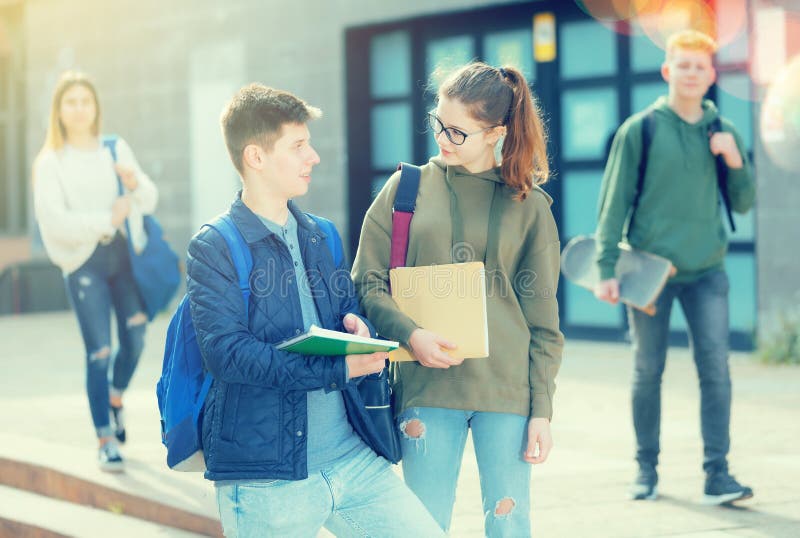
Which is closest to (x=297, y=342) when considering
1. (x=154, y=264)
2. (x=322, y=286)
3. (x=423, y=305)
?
(x=322, y=286)

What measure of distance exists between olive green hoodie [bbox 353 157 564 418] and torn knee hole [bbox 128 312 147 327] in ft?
9.60

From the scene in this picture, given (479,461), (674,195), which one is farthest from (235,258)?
(674,195)

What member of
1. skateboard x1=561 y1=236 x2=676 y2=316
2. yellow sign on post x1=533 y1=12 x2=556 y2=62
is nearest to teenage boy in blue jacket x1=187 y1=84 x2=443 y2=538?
skateboard x1=561 y1=236 x2=676 y2=316

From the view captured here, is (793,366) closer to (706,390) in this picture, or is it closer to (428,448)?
(706,390)

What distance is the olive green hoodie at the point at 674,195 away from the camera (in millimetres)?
5215

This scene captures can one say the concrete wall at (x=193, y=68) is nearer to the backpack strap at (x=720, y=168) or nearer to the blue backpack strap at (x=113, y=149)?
the blue backpack strap at (x=113, y=149)

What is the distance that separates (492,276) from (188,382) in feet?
2.85

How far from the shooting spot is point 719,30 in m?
9.85

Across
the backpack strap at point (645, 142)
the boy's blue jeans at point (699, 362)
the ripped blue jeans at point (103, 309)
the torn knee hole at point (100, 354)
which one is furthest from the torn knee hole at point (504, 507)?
the torn knee hole at point (100, 354)

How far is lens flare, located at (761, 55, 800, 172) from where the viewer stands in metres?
9.48

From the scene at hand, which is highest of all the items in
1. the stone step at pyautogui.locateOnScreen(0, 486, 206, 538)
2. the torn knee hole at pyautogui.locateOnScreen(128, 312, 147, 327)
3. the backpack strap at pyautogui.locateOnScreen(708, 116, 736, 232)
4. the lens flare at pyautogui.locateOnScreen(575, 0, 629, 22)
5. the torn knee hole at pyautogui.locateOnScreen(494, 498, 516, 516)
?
the lens flare at pyautogui.locateOnScreen(575, 0, 629, 22)

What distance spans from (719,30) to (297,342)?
7887 mm

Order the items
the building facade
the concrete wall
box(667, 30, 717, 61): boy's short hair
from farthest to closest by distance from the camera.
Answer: the concrete wall → the building facade → box(667, 30, 717, 61): boy's short hair

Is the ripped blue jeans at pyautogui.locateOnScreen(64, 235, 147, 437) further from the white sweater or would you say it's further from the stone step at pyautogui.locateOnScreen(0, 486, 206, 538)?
the stone step at pyautogui.locateOnScreen(0, 486, 206, 538)
